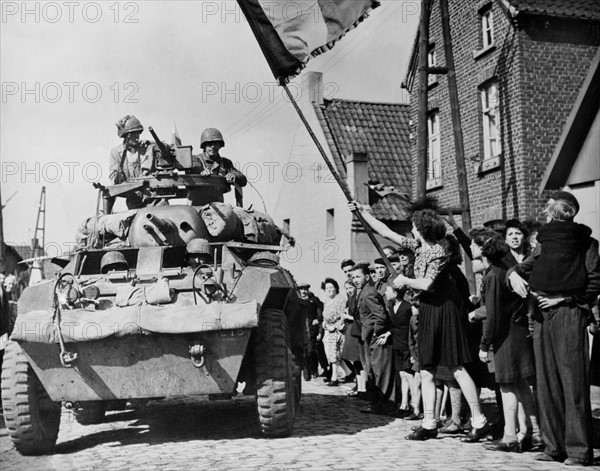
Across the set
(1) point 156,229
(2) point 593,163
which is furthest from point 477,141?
(1) point 156,229

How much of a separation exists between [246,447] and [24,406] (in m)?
1.95

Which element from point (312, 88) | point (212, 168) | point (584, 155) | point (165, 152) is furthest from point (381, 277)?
point (312, 88)

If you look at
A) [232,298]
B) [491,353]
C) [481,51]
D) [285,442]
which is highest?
[481,51]

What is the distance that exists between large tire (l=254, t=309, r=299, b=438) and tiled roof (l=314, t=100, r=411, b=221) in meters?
16.4

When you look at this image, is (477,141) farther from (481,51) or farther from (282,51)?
(282,51)

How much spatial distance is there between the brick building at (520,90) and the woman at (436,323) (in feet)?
31.1

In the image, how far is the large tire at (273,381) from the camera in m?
7.47

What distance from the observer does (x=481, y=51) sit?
1764cm

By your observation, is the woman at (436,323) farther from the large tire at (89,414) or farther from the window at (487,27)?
the window at (487,27)

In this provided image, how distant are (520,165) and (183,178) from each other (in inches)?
332

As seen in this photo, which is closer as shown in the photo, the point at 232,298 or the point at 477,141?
the point at 232,298

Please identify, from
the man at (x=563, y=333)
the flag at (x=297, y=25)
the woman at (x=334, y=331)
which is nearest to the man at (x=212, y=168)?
the flag at (x=297, y=25)

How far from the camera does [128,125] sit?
10.6m

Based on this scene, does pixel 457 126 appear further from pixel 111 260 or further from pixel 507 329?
pixel 507 329
